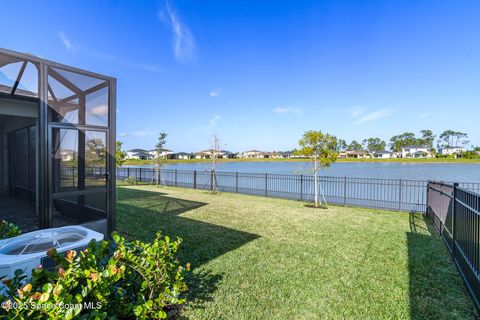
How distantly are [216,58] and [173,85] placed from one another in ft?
12.9

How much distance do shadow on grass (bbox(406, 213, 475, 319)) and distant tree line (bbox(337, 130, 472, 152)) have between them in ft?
211

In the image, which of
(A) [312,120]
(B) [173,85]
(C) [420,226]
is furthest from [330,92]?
(C) [420,226]

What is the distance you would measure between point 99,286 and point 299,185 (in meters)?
9.55

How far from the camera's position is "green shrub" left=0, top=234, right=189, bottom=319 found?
113 centimetres

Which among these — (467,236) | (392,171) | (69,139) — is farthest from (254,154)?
(467,236)

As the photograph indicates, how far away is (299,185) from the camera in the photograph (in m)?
10.2

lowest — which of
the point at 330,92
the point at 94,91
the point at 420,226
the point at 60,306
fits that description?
the point at 420,226

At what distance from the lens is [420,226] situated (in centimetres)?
536

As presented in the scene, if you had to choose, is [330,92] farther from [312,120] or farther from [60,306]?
[60,306]

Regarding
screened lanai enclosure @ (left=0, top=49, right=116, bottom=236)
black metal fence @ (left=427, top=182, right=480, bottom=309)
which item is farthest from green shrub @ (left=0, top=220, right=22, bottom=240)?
black metal fence @ (left=427, top=182, right=480, bottom=309)

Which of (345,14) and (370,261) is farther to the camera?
(345,14)

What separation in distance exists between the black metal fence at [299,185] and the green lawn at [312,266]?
1.87 meters

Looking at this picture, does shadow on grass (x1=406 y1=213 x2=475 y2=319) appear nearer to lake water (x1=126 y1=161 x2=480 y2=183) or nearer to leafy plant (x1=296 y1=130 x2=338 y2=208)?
leafy plant (x1=296 y1=130 x2=338 y2=208)

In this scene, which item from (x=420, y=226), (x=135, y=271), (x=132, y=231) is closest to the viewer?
(x=135, y=271)
